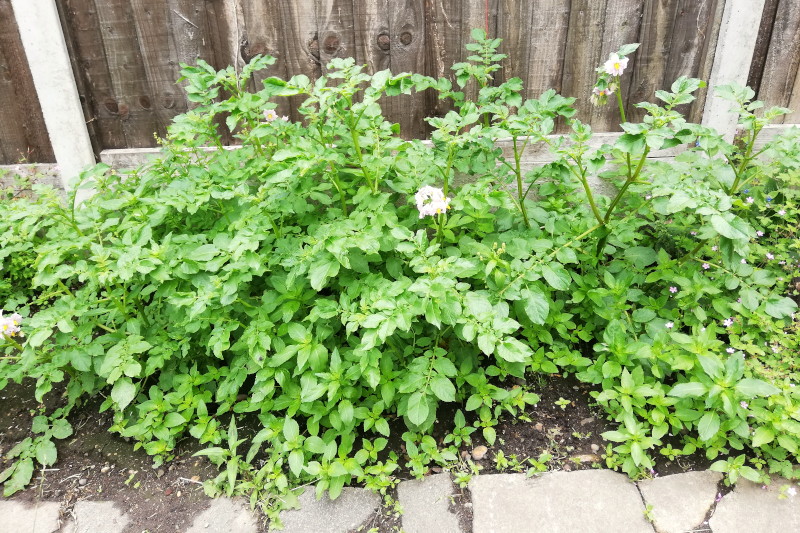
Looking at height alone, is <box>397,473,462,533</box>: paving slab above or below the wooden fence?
below

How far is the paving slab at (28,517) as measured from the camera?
2.02 meters

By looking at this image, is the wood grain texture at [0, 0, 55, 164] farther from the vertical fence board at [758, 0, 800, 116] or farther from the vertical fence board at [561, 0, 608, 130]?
the vertical fence board at [758, 0, 800, 116]

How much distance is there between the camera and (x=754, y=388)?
72.0 inches

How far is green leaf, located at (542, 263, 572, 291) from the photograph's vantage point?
203 centimetres

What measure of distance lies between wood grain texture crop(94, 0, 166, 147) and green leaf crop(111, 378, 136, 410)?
158 cm

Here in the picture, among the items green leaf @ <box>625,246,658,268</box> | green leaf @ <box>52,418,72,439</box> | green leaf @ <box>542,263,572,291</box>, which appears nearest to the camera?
green leaf @ <box>542,263,572,291</box>

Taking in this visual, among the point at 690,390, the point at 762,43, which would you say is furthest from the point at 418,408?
the point at 762,43

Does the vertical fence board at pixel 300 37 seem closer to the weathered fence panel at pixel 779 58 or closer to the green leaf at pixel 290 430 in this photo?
the green leaf at pixel 290 430

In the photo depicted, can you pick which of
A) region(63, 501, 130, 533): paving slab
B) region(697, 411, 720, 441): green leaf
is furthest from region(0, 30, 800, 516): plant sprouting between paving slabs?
region(63, 501, 130, 533): paving slab

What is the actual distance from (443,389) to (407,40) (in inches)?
73.0

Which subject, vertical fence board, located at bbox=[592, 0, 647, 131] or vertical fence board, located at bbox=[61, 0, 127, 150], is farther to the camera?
vertical fence board, located at bbox=[61, 0, 127, 150]

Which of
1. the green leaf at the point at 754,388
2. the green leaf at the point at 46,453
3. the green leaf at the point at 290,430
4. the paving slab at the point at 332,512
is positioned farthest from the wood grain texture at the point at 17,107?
the green leaf at the point at 754,388

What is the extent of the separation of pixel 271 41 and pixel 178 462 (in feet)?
6.95

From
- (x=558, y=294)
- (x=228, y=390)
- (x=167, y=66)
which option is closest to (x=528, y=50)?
(x=558, y=294)
